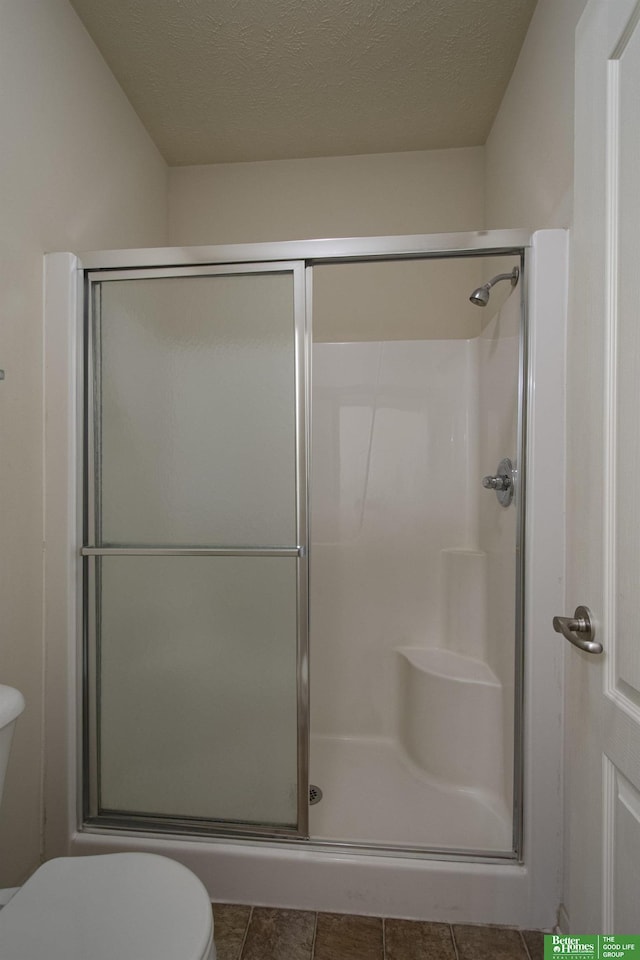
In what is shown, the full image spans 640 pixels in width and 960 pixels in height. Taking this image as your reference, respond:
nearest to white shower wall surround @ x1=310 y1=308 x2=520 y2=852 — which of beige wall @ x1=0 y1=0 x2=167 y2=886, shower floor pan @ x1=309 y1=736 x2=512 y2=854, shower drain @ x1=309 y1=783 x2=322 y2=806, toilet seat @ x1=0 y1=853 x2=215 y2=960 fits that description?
shower floor pan @ x1=309 y1=736 x2=512 y2=854

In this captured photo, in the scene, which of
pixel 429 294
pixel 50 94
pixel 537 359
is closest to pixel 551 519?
pixel 537 359

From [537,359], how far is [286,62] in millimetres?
1420

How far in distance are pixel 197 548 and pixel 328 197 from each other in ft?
5.91

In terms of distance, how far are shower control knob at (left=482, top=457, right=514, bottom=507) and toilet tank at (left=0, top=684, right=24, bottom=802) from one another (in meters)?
1.45

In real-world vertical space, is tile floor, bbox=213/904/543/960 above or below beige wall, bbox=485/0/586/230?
below

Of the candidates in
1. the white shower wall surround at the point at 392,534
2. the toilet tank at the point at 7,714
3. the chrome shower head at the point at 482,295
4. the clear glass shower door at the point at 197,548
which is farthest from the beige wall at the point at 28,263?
the chrome shower head at the point at 482,295

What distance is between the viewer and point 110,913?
0.88 meters

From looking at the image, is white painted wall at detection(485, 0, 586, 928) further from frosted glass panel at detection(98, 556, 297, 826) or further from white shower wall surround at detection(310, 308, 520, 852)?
frosted glass panel at detection(98, 556, 297, 826)

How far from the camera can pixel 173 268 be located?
1536 millimetres

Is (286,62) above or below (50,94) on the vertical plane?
above

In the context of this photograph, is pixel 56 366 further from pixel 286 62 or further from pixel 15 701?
pixel 286 62

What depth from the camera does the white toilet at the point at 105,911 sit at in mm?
815

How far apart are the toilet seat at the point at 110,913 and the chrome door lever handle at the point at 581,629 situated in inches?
30.7

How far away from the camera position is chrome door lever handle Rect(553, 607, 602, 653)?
2.76 ft
